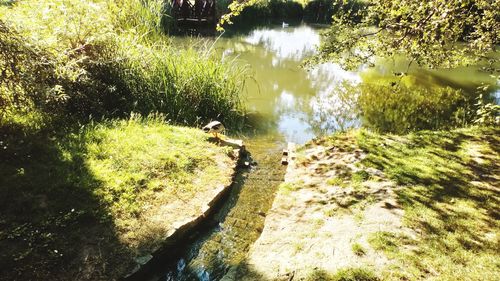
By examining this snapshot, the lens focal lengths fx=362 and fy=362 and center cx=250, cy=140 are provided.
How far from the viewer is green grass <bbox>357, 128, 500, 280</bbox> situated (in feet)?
11.2

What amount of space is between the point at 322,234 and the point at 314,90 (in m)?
7.95

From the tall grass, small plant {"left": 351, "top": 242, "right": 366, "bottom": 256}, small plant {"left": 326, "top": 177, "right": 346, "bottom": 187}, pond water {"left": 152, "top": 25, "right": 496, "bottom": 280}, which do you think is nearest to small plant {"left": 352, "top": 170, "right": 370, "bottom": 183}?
small plant {"left": 326, "top": 177, "right": 346, "bottom": 187}

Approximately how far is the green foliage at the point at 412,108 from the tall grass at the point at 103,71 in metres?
3.49

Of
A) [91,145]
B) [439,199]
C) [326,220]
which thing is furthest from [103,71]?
[439,199]

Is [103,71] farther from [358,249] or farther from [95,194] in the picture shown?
[358,249]

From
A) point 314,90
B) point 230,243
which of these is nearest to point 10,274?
point 230,243

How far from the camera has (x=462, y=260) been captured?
3459mm

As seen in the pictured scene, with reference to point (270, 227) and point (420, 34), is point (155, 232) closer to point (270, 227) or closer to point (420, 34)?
point (270, 227)

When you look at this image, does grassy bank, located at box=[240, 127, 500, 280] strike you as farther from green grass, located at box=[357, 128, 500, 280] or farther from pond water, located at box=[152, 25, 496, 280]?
pond water, located at box=[152, 25, 496, 280]

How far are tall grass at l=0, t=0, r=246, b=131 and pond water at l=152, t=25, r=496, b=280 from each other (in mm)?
1087

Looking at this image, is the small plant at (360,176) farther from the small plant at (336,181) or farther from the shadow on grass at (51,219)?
the shadow on grass at (51,219)

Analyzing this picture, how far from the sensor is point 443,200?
4.51 meters

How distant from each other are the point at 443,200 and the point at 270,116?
525 centimetres

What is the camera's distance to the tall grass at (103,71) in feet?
15.7
